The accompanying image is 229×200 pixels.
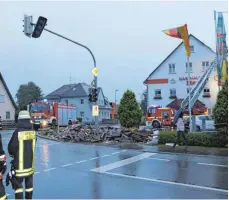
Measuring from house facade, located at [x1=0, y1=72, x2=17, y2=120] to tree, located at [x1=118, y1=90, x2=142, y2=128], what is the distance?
34.3 meters

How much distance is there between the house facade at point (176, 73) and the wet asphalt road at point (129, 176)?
34.5 meters

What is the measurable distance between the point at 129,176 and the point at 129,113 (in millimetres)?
19009

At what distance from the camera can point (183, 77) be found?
49.1 metres

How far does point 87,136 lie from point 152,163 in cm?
1048

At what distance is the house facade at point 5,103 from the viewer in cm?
5922

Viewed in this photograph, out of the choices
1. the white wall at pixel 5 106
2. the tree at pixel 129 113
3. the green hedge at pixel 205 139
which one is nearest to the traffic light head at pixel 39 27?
the green hedge at pixel 205 139

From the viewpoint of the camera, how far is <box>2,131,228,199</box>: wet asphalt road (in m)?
8.36

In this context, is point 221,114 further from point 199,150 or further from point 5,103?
point 5,103

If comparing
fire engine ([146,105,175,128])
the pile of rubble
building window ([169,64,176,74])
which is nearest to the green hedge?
the pile of rubble

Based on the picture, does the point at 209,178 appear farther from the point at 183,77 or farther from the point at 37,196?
the point at 183,77

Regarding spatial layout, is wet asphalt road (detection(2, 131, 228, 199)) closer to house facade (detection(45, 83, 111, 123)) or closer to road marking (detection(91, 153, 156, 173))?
road marking (detection(91, 153, 156, 173))

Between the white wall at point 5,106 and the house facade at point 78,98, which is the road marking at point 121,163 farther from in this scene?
the house facade at point 78,98

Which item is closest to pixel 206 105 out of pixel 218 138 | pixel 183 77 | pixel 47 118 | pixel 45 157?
pixel 183 77

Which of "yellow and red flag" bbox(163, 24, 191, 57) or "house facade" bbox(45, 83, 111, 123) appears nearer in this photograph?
"yellow and red flag" bbox(163, 24, 191, 57)
